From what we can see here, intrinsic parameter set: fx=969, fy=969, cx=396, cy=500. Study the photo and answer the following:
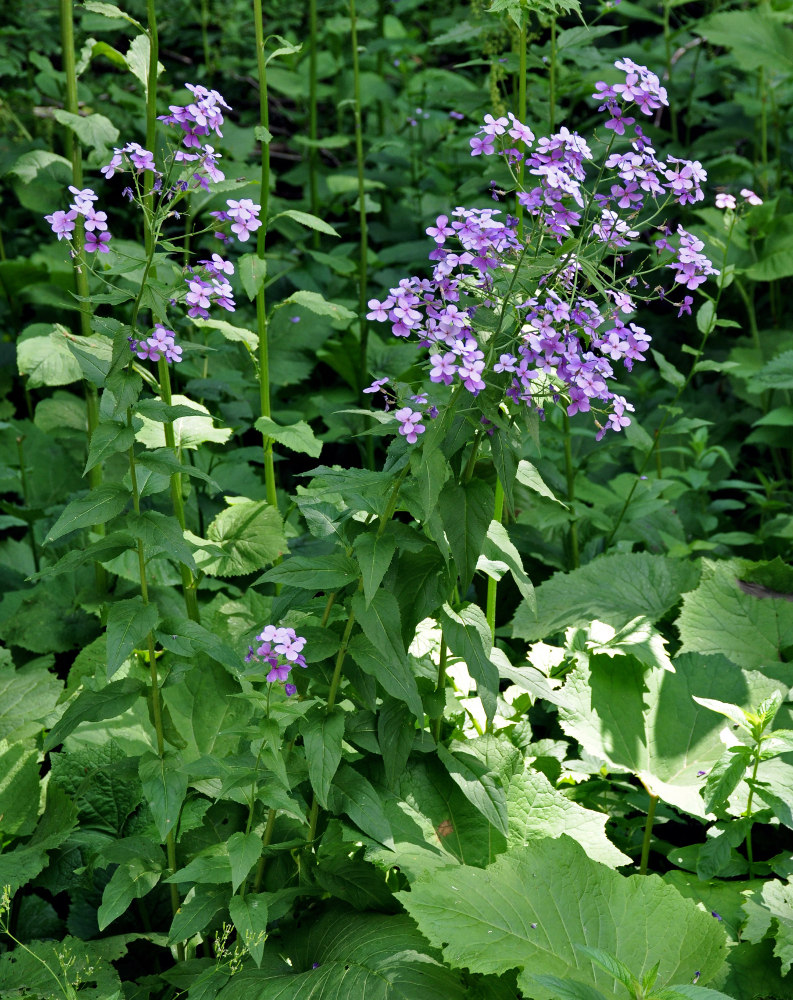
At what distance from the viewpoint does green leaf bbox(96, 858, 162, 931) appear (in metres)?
1.89

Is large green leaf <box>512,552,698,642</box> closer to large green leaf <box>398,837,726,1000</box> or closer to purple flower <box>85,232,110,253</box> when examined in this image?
large green leaf <box>398,837,726,1000</box>

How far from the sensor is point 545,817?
228 centimetres

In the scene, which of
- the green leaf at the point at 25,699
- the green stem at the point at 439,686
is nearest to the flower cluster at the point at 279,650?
the green stem at the point at 439,686

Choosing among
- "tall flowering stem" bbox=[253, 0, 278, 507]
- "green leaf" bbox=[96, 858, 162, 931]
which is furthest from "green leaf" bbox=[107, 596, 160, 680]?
"tall flowering stem" bbox=[253, 0, 278, 507]

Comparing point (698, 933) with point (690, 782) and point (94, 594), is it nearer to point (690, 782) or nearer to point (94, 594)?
point (690, 782)

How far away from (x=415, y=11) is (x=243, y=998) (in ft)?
20.4

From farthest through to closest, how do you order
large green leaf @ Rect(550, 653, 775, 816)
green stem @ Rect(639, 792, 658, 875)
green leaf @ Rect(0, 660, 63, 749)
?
green leaf @ Rect(0, 660, 63, 749) → large green leaf @ Rect(550, 653, 775, 816) → green stem @ Rect(639, 792, 658, 875)

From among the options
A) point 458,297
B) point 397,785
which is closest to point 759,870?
point 397,785

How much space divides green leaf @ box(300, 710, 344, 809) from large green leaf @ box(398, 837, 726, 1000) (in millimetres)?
272

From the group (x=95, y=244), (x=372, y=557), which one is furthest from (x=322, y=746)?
(x=95, y=244)

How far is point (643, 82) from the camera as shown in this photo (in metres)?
1.74

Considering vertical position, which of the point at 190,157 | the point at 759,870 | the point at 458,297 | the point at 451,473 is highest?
the point at 190,157

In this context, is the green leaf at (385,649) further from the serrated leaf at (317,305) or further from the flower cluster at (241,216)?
the serrated leaf at (317,305)

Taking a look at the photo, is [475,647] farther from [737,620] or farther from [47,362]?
[47,362]
